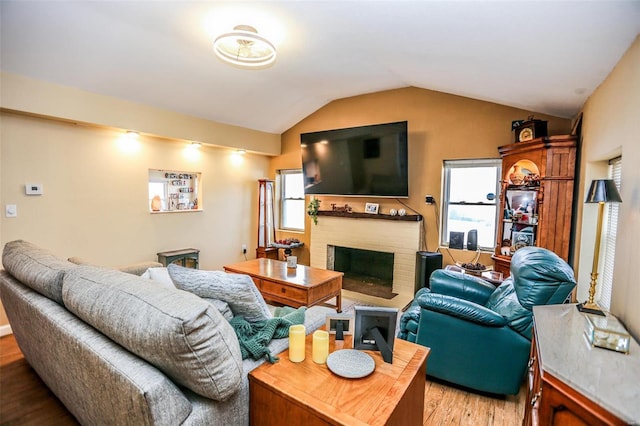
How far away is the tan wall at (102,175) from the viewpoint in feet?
10.2

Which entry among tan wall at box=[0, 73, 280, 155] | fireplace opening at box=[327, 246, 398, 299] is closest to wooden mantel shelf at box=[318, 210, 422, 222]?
fireplace opening at box=[327, 246, 398, 299]

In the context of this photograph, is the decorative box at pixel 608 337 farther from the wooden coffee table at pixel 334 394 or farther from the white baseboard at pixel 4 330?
the white baseboard at pixel 4 330

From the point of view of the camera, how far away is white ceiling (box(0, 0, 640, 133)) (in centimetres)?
183

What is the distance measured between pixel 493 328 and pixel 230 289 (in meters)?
1.76

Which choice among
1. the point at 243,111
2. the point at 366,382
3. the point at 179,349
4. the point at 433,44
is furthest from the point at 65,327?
the point at 243,111

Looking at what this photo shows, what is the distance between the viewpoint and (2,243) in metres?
3.03

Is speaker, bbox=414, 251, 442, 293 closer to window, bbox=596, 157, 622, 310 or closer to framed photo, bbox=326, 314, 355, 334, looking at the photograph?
window, bbox=596, 157, 622, 310

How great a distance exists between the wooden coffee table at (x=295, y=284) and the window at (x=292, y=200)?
7.16 ft

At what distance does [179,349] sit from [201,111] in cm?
399

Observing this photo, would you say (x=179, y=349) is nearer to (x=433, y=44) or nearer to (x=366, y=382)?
(x=366, y=382)

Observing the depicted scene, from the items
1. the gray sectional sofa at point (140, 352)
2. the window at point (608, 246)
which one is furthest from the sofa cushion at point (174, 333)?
the window at point (608, 246)

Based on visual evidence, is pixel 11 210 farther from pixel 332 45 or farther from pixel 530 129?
pixel 530 129

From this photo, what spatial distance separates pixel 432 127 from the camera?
165 inches

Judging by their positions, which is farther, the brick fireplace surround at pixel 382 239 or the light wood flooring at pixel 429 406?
the brick fireplace surround at pixel 382 239
